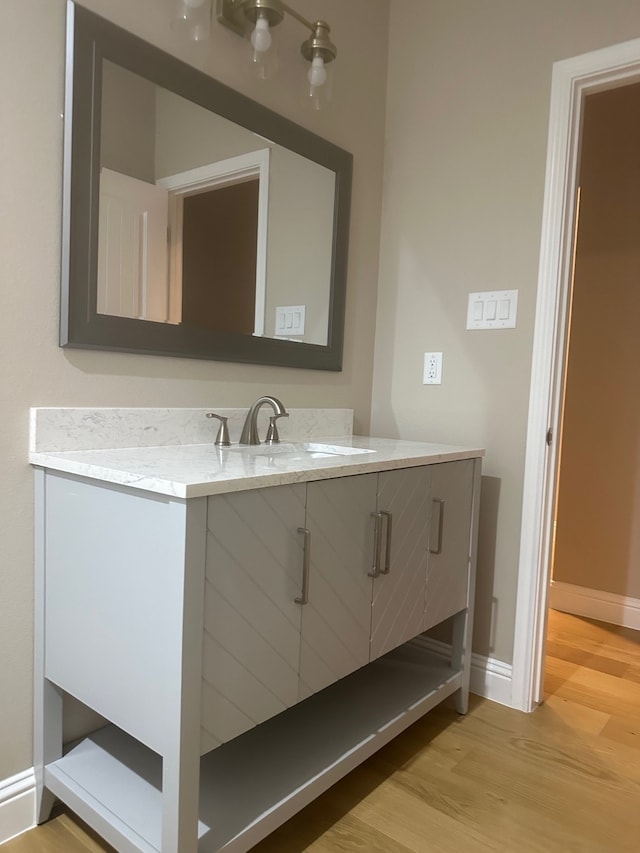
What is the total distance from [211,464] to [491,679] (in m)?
1.40

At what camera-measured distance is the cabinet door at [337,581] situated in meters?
1.35

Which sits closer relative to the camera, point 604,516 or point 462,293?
point 462,293

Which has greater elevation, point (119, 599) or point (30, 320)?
point (30, 320)

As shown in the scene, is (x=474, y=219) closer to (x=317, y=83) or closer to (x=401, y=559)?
(x=317, y=83)

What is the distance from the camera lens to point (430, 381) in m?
2.27

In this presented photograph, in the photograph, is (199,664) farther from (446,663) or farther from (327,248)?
(327,248)

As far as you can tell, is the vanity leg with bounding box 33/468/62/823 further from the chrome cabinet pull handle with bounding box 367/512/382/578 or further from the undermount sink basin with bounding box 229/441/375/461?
the chrome cabinet pull handle with bounding box 367/512/382/578

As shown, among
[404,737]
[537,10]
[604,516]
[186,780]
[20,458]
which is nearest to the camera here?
[186,780]

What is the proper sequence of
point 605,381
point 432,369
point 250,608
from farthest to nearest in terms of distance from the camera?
point 605,381 < point 432,369 < point 250,608

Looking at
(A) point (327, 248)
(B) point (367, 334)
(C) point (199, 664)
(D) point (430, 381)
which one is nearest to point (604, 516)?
(D) point (430, 381)

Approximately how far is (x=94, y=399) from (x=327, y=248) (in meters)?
1.03

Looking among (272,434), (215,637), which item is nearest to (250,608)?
(215,637)

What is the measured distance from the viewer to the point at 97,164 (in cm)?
143

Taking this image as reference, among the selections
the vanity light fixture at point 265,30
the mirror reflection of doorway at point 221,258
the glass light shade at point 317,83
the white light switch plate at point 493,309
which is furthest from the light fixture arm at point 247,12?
the white light switch plate at point 493,309
